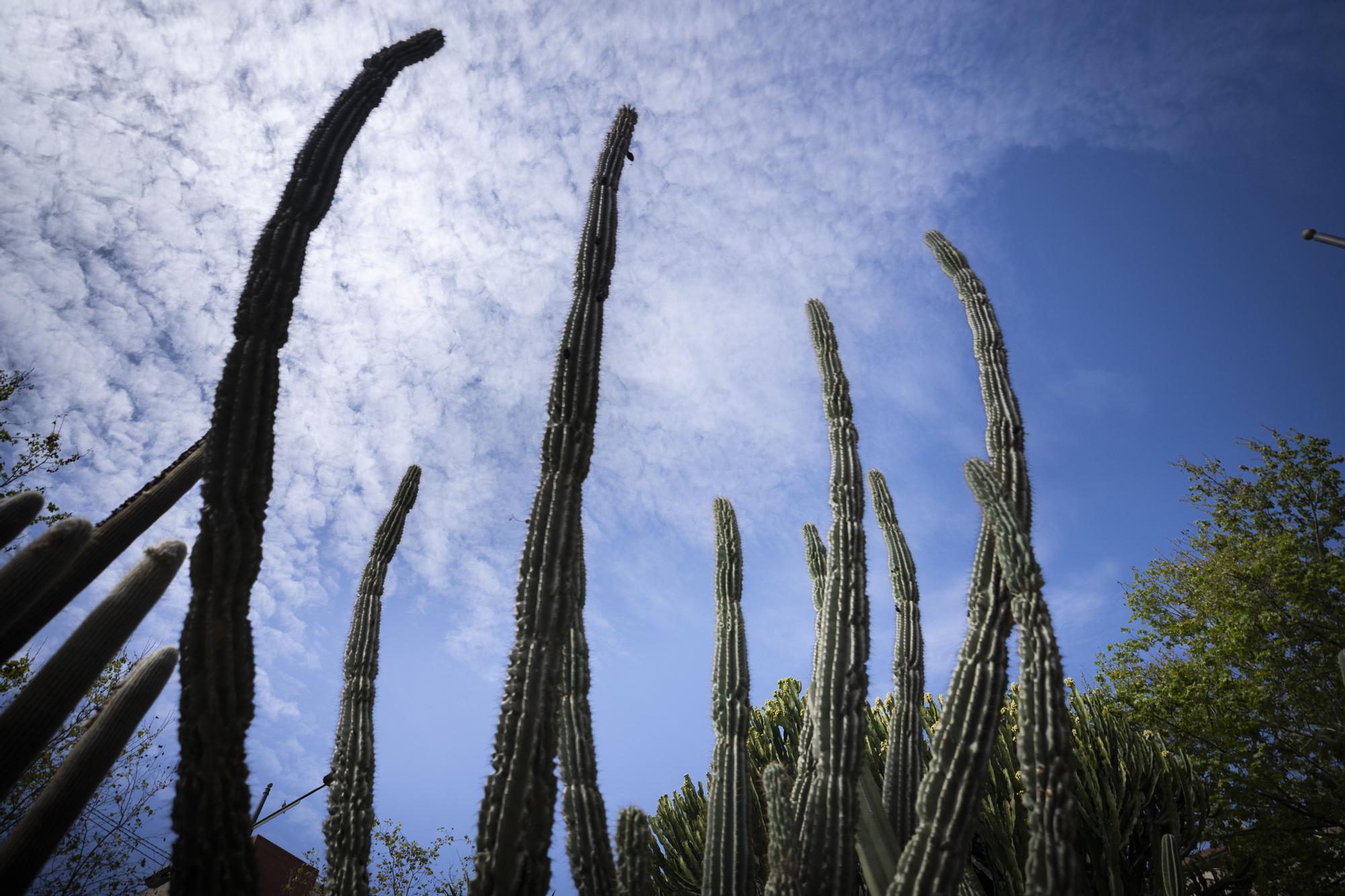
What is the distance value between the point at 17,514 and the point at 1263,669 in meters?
16.5

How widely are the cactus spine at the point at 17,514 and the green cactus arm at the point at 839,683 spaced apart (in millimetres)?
5345

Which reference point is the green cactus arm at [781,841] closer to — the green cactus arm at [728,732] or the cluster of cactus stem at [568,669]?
the cluster of cactus stem at [568,669]

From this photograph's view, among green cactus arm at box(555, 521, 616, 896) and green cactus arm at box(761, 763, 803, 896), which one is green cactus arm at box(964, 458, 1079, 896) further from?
green cactus arm at box(555, 521, 616, 896)

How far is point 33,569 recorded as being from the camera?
432cm

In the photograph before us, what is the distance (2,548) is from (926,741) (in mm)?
9649

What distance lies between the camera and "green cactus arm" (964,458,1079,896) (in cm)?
297

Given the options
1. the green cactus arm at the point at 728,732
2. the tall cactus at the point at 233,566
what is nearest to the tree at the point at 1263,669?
the green cactus arm at the point at 728,732

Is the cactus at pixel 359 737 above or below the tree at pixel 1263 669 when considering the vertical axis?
below

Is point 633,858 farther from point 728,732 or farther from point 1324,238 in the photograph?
point 1324,238

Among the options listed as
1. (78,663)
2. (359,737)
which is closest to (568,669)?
(359,737)

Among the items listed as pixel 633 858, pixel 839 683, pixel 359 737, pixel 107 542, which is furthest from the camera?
pixel 359 737

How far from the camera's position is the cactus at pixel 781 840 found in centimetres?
Answer: 348

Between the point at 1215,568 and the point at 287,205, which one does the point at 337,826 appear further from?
the point at 1215,568

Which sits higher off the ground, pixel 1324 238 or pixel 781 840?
pixel 1324 238
